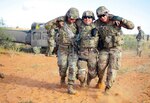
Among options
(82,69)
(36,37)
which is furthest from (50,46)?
(82,69)

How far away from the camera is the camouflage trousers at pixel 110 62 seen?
7734 millimetres

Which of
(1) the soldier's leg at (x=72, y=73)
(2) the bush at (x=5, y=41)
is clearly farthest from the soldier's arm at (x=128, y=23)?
(2) the bush at (x=5, y=41)

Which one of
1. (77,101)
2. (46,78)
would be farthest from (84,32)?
(46,78)

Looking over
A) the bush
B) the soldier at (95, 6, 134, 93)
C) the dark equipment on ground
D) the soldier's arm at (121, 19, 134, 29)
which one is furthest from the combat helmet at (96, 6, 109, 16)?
the bush

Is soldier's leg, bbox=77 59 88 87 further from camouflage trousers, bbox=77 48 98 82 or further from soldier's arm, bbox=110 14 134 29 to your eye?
soldier's arm, bbox=110 14 134 29

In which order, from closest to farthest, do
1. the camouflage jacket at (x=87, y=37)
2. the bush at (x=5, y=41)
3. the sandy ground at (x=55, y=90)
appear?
the sandy ground at (x=55, y=90) < the camouflage jacket at (x=87, y=37) < the bush at (x=5, y=41)

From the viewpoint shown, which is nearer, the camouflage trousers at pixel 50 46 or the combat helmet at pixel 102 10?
the combat helmet at pixel 102 10

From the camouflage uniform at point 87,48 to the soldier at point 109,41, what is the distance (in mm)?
159

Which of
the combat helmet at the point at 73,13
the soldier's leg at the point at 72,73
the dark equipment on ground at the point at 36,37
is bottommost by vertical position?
the soldier's leg at the point at 72,73

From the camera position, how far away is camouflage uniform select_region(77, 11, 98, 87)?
793 cm

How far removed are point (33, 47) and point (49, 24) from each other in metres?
11.3

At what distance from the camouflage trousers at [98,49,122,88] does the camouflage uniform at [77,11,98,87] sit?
0.61ft

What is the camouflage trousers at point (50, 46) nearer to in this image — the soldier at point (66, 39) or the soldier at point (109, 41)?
the soldier at point (66, 39)

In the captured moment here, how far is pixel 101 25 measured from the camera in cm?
799
